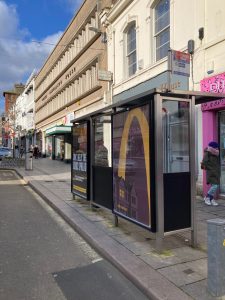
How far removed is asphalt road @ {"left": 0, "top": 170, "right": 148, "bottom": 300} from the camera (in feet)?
13.5

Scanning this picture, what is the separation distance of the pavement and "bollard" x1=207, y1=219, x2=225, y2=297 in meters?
0.13

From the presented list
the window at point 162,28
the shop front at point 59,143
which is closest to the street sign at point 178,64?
the window at point 162,28

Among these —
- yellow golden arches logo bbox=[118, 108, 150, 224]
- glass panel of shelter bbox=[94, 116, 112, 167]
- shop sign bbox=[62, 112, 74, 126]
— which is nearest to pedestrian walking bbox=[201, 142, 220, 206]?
glass panel of shelter bbox=[94, 116, 112, 167]

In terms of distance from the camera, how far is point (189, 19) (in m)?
11.0

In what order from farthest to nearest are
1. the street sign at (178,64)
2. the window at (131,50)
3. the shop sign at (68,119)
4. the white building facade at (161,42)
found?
the shop sign at (68,119)
the window at (131,50)
the white building facade at (161,42)
the street sign at (178,64)

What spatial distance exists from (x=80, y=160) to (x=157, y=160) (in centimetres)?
412

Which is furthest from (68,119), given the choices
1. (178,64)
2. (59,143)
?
(178,64)

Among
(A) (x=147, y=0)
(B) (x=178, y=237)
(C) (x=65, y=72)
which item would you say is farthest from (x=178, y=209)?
(C) (x=65, y=72)

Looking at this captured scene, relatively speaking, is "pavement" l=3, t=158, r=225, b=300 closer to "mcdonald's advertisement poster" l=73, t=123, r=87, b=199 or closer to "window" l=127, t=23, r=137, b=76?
"mcdonald's advertisement poster" l=73, t=123, r=87, b=199

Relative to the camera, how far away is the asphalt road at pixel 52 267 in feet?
13.5

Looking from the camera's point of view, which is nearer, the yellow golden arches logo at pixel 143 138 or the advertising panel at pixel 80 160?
the yellow golden arches logo at pixel 143 138

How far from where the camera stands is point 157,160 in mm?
5035

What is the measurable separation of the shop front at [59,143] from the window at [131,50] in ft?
34.6

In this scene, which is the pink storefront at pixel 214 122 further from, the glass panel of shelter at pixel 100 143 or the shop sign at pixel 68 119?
the shop sign at pixel 68 119
